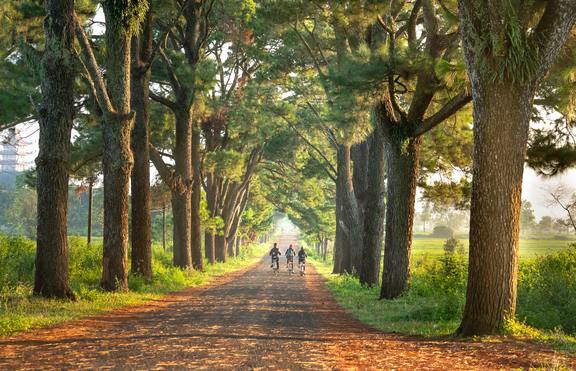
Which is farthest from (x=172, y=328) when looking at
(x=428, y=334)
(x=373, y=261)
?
(x=373, y=261)

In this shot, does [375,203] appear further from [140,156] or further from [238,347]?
[238,347]

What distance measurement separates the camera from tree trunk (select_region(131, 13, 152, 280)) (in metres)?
20.0

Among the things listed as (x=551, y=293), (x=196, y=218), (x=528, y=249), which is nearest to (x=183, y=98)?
(x=196, y=218)

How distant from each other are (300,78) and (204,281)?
11144 millimetres

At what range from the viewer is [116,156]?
16.8 m

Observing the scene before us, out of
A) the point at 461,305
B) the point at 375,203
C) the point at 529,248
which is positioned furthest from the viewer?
the point at 529,248

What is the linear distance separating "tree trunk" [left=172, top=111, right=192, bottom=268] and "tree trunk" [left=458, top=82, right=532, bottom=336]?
57.1 feet

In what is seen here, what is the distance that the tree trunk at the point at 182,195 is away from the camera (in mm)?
25953

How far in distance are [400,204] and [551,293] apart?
455 cm

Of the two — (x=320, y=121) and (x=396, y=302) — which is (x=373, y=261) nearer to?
(x=396, y=302)

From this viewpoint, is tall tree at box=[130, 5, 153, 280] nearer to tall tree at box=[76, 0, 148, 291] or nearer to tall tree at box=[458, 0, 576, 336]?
tall tree at box=[76, 0, 148, 291]

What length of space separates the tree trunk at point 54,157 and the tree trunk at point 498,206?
928 centimetres

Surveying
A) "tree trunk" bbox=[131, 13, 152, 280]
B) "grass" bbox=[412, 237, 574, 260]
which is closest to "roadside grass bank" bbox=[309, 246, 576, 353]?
"grass" bbox=[412, 237, 574, 260]

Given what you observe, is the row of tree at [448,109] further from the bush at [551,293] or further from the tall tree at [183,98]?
the tall tree at [183,98]
